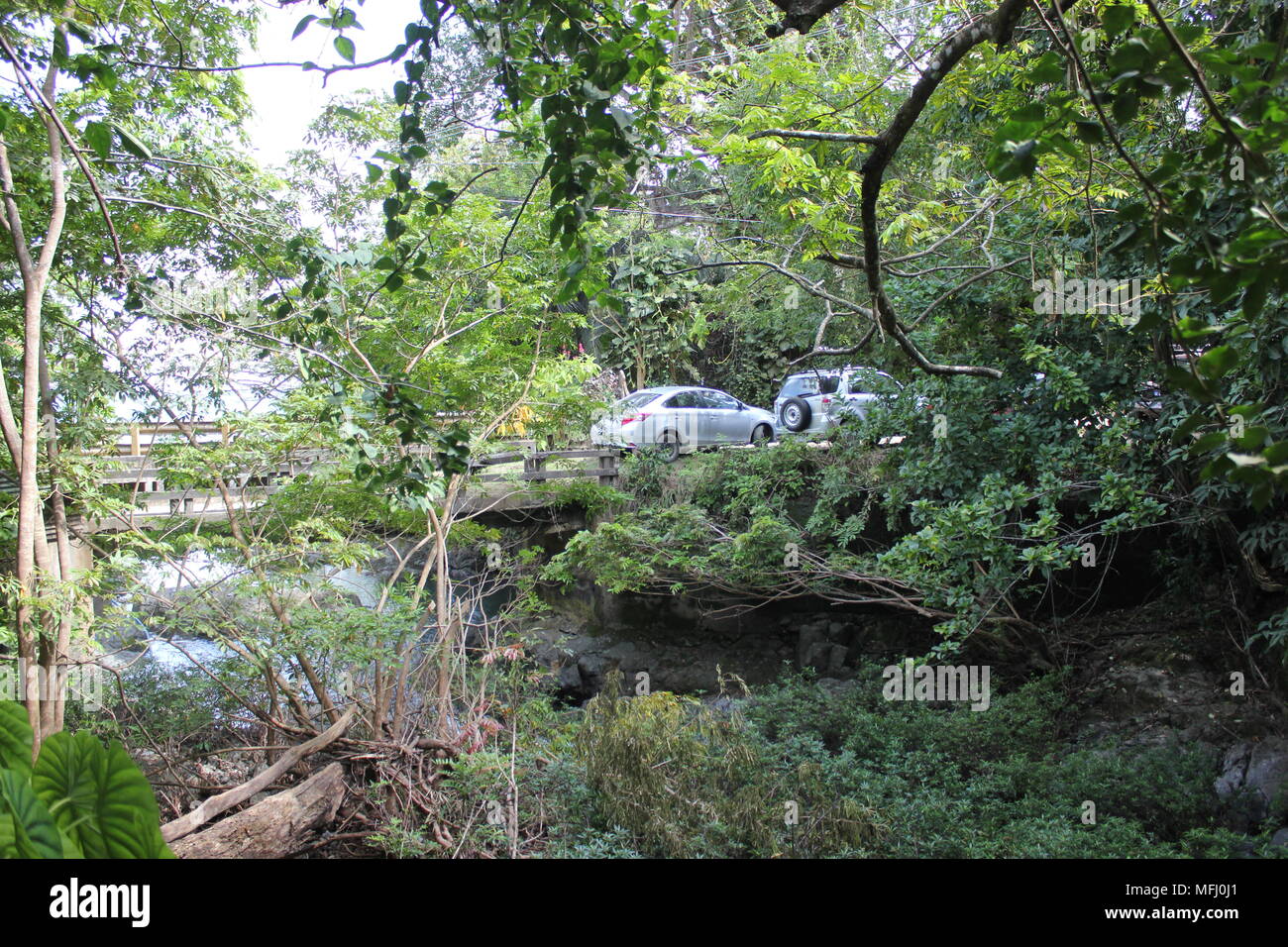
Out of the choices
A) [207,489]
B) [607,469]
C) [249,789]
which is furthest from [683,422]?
[249,789]

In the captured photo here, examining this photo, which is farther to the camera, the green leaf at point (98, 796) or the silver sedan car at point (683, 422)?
the silver sedan car at point (683, 422)

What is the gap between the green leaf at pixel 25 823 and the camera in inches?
21.1

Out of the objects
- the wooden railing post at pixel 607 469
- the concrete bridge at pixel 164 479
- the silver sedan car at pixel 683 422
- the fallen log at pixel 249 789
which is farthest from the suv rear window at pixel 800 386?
the fallen log at pixel 249 789

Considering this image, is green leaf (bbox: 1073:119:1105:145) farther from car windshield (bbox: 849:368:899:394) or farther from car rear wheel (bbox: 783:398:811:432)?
car rear wheel (bbox: 783:398:811:432)

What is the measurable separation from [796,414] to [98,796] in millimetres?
8440

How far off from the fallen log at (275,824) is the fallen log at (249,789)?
0.15ft

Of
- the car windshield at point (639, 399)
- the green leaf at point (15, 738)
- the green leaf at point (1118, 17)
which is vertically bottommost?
the green leaf at point (15, 738)

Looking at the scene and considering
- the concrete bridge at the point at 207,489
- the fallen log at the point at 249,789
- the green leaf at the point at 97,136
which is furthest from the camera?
the concrete bridge at the point at 207,489

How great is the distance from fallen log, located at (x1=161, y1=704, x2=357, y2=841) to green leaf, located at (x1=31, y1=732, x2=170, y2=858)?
259 cm

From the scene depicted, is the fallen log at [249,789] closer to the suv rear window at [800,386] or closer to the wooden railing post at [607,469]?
the wooden railing post at [607,469]

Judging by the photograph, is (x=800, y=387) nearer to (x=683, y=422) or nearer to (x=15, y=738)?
(x=683, y=422)

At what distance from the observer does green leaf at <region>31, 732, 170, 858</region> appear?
0.60 meters

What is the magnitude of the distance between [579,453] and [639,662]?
196cm

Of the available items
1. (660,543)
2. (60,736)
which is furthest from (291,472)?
(60,736)
